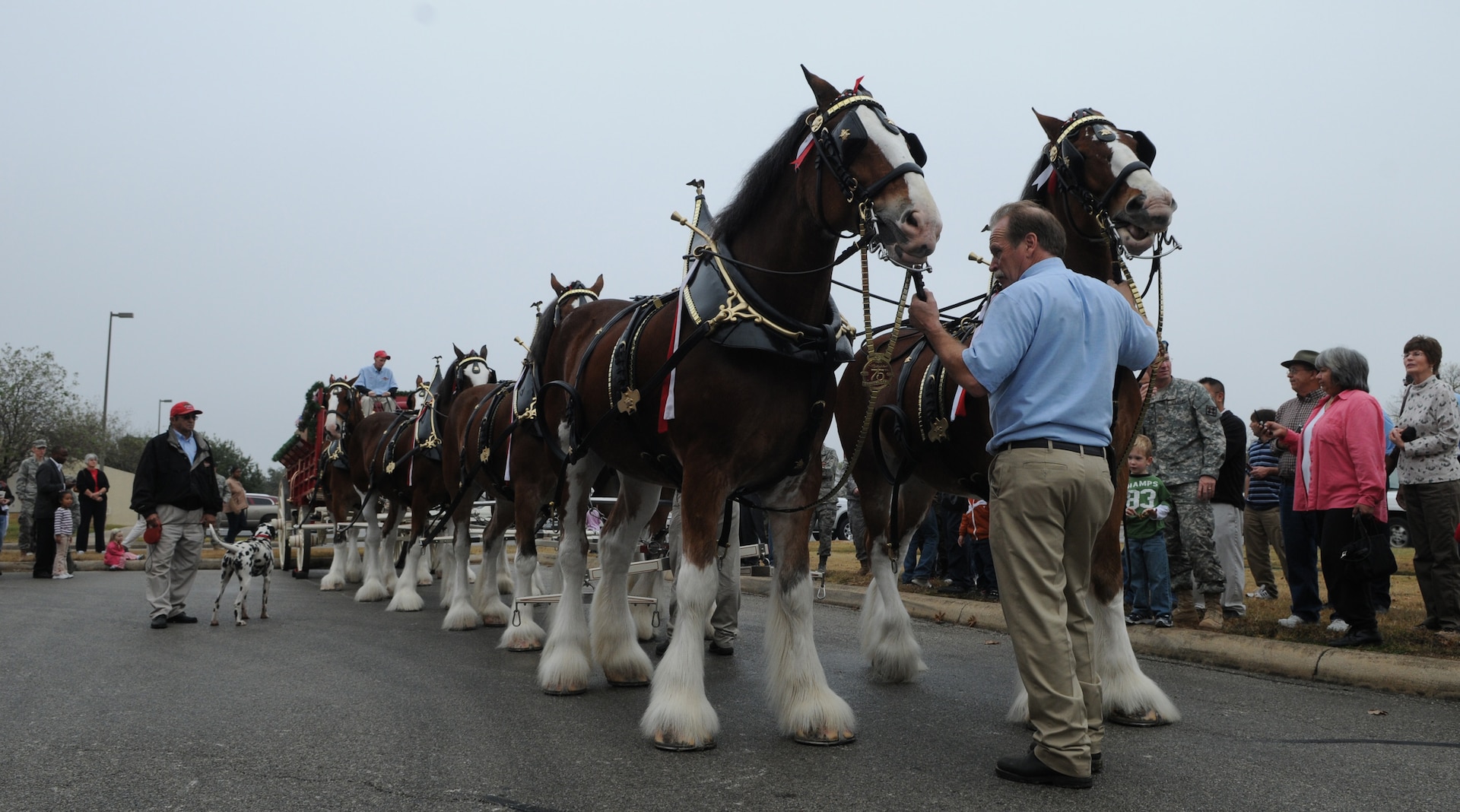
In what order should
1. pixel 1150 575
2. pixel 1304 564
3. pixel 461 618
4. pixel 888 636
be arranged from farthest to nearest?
pixel 461 618 → pixel 1150 575 → pixel 1304 564 → pixel 888 636

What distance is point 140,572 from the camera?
55.5 ft

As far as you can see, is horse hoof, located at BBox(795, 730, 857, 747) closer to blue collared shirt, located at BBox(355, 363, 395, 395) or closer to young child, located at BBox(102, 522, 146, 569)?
blue collared shirt, located at BBox(355, 363, 395, 395)

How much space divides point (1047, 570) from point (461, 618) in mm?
6349

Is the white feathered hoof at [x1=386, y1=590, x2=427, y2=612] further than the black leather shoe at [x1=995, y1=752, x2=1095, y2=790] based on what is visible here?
Yes

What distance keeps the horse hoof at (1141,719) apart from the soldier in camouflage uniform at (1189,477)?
324cm

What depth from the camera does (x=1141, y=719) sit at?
4578 mm

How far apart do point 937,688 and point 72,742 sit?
4.20 m

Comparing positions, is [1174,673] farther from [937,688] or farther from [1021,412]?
[1021,412]

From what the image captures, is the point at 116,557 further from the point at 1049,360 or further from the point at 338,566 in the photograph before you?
the point at 1049,360

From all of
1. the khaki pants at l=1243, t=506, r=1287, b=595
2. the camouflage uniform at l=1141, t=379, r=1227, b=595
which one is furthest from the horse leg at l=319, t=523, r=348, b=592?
the khaki pants at l=1243, t=506, r=1287, b=595

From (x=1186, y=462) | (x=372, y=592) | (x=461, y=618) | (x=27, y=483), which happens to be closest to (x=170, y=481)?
(x=372, y=592)

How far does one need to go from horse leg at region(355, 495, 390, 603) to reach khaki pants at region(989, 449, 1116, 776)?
938cm

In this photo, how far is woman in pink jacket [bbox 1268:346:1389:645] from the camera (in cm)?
645

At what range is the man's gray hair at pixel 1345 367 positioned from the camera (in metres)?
7.03
